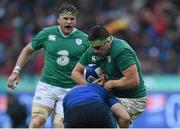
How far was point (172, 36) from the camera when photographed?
20.7 m

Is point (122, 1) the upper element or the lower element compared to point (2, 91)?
upper

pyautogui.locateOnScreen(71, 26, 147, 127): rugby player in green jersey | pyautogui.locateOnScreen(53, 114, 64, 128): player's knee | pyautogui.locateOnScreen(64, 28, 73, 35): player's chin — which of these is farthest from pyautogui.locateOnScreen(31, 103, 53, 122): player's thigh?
pyautogui.locateOnScreen(71, 26, 147, 127): rugby player in green jersey

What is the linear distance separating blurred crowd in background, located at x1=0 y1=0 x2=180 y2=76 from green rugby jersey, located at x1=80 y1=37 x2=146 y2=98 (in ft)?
28.5

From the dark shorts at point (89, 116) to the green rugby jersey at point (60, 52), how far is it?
2.72 meters

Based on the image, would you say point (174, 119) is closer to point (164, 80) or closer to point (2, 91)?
point (164, 80)

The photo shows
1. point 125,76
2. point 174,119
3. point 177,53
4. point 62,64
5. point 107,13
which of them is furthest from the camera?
point 107,13

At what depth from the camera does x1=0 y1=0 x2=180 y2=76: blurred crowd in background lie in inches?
770

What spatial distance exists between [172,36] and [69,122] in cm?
1201

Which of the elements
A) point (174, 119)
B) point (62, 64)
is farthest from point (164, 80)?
point (62, 64)

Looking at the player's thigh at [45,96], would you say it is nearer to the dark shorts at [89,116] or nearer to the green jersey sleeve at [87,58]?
the green jersey sleeve at [87,58]

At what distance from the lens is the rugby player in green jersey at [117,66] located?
9.53m

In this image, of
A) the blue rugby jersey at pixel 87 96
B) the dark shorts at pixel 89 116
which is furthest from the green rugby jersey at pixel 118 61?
the dark shorts at pixel 89 116

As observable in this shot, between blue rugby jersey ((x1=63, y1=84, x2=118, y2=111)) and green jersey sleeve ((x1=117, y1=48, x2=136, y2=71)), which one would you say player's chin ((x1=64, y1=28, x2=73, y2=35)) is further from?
blue rugby jersey ((x1=63, y1=84, x2=118, y2=111))

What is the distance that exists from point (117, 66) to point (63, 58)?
206cm
